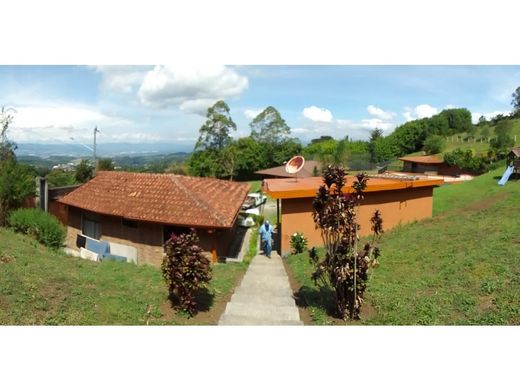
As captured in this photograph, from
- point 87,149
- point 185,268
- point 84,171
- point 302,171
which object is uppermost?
point 87,149

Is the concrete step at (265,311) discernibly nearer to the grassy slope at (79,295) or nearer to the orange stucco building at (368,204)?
the grassy slope at (79,295)

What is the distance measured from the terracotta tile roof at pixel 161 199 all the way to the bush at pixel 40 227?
3.77ft

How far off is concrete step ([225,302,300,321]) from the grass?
372 millimetres

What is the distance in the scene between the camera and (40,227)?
1264 cm

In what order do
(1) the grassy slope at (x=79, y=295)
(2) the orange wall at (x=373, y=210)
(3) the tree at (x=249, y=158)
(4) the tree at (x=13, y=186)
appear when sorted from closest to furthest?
(1) the grassy slope at (x=79, y=295), (2) the orange wall at (x=373, y=210), (4) the tree at (x=13, y=186), (3) the tree at (x=249, y=158)

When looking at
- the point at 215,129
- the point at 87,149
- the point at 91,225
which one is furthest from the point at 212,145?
the point at 91,225

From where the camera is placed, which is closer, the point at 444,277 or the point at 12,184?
the point at 444,277

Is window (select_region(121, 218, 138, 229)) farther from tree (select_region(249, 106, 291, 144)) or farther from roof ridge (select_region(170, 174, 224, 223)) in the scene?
tree (select_region(249, 106, 291, 144))

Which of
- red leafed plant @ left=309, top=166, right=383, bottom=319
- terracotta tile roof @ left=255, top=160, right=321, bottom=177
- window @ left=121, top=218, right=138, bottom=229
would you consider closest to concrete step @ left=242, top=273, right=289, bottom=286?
red leafed plant @ left=309, top=166, right=383, bottom=319

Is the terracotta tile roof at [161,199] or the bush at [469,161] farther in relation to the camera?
the bush at [469,161]

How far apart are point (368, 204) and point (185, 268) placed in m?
9.07

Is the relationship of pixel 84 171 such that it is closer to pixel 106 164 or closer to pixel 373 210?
pixel 106 164

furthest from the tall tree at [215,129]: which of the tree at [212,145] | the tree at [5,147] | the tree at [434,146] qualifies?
the tree at [434,146]

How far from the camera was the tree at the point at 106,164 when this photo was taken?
1090 inches
